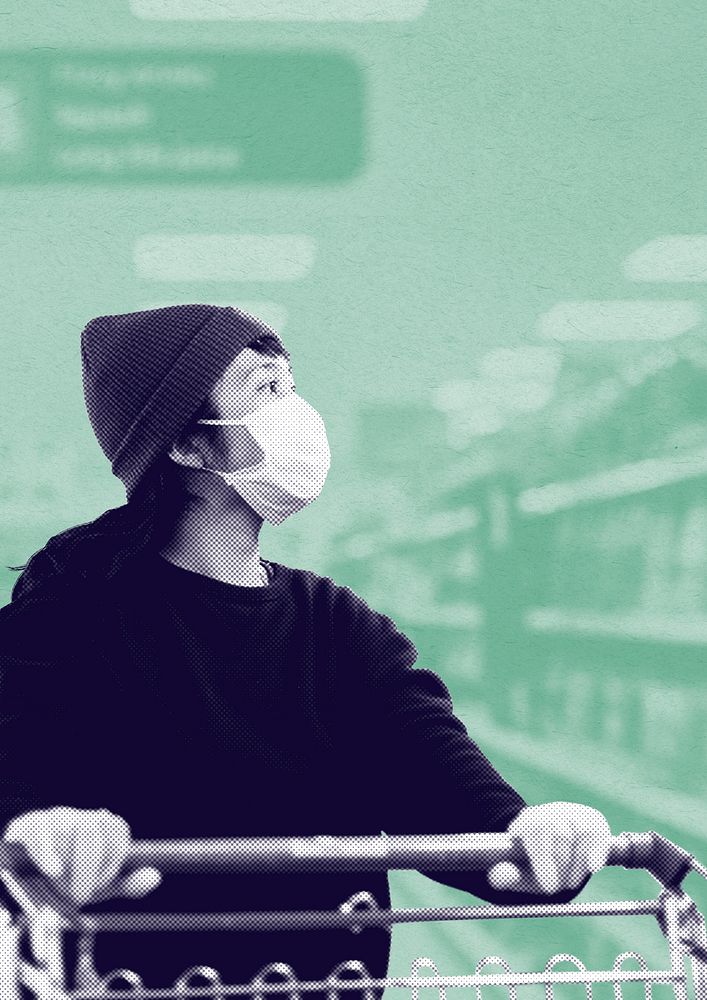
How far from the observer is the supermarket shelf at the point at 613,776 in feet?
8.61

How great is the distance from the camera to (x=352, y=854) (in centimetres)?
99

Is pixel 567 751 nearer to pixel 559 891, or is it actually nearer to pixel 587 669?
pixel 587 669

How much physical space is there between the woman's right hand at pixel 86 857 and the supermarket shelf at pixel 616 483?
1.78 metres

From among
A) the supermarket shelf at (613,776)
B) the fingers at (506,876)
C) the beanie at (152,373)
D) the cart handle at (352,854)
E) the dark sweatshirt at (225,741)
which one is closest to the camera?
the cart handle at (352,854)

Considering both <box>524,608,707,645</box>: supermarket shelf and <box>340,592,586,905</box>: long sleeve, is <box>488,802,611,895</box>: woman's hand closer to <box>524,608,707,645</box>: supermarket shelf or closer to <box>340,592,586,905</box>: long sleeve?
<box>340,592,586,905</box>: long sleeve

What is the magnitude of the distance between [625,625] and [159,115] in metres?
1.43

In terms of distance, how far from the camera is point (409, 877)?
270 centimetres

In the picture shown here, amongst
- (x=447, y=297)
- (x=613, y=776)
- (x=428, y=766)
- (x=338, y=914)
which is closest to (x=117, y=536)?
(x=428, y=766)

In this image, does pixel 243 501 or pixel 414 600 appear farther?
pixel 414 600

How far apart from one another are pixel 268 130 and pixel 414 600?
1029 millimetres

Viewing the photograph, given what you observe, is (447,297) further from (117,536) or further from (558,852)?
(558,852)

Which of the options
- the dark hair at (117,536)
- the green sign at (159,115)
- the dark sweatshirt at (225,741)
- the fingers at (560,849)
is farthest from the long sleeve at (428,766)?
the green sign at (159,115)

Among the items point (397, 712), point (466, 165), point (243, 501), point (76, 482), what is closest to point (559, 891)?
point (397, 712)

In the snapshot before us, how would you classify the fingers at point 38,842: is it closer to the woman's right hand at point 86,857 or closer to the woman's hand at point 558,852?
the woman's right hand at point 86,857
